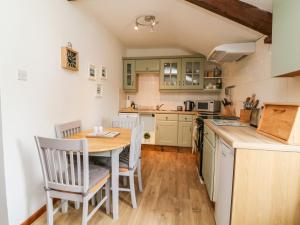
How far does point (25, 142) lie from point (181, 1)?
7.55 ft

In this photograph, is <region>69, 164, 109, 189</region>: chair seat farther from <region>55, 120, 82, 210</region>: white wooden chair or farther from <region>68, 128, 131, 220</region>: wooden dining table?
<region>55, 120, 82, 210</region>: white wooden chair

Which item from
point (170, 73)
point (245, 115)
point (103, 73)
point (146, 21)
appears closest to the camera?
point (245, 115)

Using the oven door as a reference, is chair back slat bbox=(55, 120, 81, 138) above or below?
below

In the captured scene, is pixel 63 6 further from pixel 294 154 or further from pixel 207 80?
pixel 207 80

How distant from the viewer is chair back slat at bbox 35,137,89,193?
4.25ft

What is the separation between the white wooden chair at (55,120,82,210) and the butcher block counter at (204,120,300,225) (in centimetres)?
162

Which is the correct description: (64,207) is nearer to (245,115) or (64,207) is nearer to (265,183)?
(265,183)

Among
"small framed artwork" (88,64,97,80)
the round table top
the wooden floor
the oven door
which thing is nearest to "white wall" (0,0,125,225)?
"small framed artwork" (88,64,97,80)

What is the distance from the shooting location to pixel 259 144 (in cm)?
119

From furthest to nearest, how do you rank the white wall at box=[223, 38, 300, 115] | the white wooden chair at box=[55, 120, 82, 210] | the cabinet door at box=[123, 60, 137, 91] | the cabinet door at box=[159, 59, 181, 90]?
the cabinet door at box=[123, 60, 137, 91], the cabinet door at box=[159, 59, 181, 90], the white wooden chair at box=[55, 120, 82, 210], the white wall at box=[223, 38, 300, 115]

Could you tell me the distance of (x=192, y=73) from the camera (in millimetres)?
4004

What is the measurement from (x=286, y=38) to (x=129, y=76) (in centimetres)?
339

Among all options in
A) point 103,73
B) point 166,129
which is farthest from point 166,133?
point 103,73

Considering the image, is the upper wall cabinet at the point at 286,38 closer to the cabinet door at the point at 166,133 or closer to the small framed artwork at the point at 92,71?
the small framed artwork at the point at 92,71
